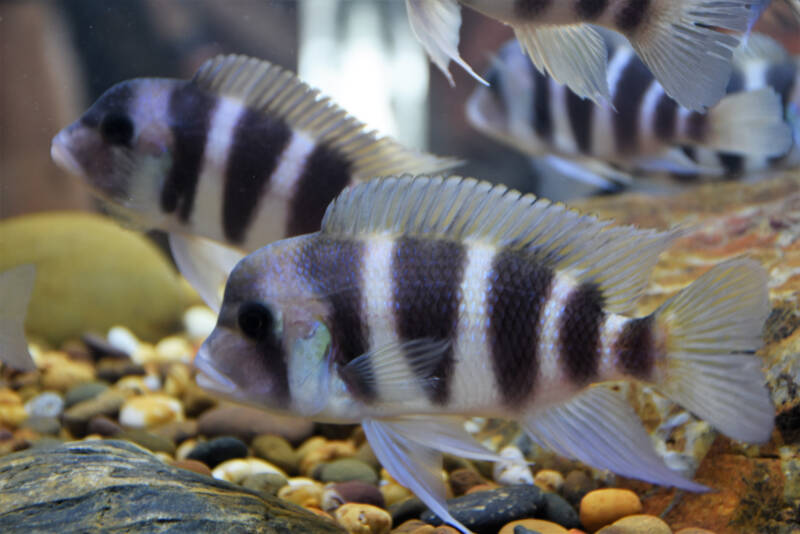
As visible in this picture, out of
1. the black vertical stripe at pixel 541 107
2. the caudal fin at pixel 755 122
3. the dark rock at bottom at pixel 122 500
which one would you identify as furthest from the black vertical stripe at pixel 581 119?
the dark rock at bottom at pixel 122 500

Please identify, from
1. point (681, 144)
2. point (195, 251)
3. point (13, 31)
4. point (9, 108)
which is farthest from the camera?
point (13, 31)

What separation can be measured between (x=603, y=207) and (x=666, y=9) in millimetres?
2762

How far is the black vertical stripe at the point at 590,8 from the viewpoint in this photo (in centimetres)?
148

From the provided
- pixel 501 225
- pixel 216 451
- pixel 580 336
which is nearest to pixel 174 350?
pixel 216 451

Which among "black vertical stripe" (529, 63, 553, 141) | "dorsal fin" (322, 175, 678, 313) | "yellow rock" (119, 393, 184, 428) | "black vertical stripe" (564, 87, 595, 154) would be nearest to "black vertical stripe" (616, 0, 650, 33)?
"dorsal fin" (322, 175, 678, 313)

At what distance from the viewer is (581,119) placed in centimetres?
337

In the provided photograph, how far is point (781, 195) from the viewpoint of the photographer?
344 cm

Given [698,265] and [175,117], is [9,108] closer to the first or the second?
[175,117]

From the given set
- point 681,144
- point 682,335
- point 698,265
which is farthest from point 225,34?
point 682,335

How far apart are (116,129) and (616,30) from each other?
151 cm

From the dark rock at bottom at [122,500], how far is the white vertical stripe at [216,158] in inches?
30.4

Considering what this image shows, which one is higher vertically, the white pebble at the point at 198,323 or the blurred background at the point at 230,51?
the blurred background at the point at 230,51

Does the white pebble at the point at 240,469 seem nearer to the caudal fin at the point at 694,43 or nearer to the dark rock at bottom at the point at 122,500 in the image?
the dark rock at bottom at the point at 122,500

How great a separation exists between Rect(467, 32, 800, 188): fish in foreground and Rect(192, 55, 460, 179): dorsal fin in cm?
99
